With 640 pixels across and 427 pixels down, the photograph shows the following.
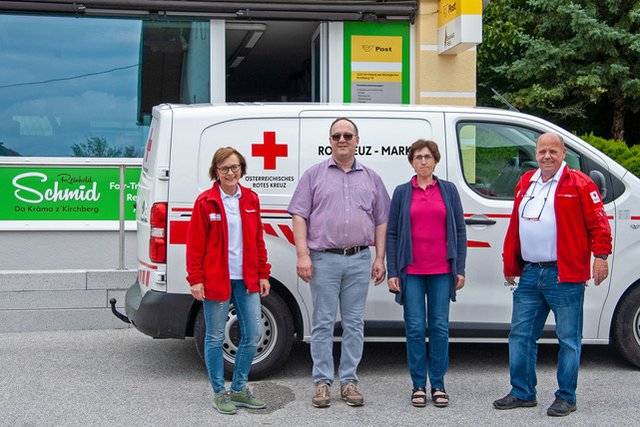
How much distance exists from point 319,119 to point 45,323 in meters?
3.54

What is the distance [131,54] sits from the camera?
37.0 feet

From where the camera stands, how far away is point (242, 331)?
580 cm

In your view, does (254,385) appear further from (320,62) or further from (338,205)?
(320,62)

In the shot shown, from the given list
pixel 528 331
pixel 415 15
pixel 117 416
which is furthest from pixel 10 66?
pixel 528 331

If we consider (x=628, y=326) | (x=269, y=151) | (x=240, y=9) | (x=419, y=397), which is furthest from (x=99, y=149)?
(x=628, y=326)

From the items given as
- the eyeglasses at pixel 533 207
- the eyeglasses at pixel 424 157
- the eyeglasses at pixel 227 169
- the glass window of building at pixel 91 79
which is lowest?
the eyeglasses at pixel 533 207

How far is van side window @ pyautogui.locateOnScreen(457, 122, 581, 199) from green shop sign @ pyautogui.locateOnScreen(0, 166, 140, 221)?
180 inches

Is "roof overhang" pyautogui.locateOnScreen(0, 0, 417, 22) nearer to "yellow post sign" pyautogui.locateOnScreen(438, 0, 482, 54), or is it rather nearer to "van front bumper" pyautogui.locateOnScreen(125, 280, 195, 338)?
"yellow post sign" pyautogui.locateOnScreen(438, 0, 482, 54)

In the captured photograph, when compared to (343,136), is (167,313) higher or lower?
lower

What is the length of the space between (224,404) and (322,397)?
0.64 metres

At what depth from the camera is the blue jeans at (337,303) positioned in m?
5.86

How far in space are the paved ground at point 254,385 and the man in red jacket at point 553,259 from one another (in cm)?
25

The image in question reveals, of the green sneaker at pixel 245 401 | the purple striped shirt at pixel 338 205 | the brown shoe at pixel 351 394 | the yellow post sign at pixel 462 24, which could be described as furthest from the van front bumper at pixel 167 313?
the yellow post sign at pixel 462 24

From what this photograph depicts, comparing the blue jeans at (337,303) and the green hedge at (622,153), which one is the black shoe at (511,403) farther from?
the green hedge at (622,153)
